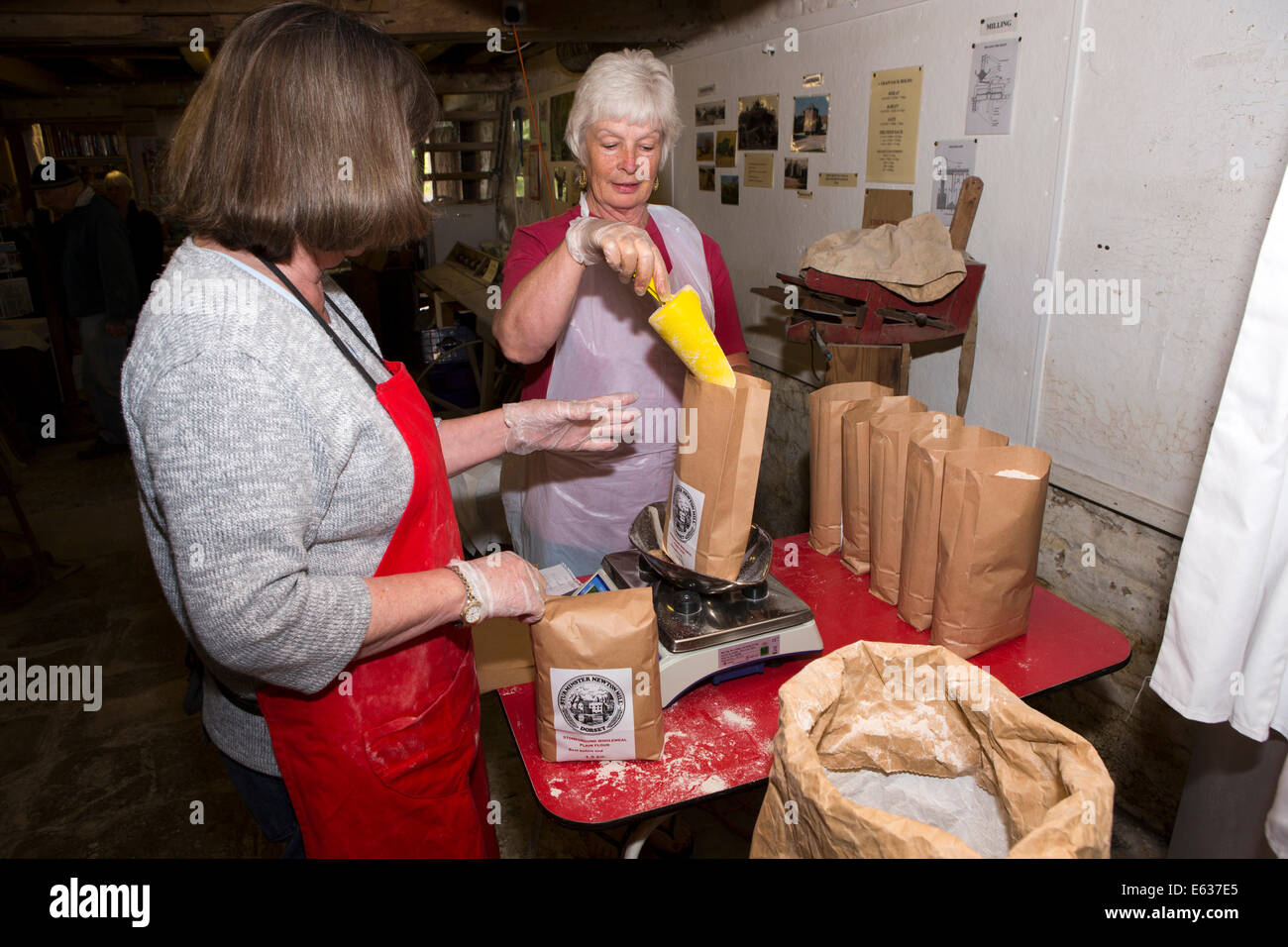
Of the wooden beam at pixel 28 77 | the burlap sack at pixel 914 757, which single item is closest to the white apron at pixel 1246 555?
the burlap sack at pixel 914 757

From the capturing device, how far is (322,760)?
3.85ft

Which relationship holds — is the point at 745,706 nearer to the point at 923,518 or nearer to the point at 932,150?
the point at 923,518

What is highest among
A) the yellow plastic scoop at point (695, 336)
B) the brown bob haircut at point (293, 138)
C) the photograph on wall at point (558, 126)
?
the photograph on wall at point (558, 126)

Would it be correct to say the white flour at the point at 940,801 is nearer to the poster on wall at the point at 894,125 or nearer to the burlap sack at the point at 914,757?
the burlap sack at the point at 914,757

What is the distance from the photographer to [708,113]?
3744 millimetres

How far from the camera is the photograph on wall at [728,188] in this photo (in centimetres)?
363

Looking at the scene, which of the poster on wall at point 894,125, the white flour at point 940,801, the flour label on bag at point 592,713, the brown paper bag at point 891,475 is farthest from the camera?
the poster on wall at point 894,125

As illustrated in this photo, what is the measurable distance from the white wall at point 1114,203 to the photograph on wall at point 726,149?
0.91m

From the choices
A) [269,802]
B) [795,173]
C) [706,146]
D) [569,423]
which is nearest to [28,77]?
[706,146]

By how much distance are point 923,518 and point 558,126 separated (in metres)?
5.28

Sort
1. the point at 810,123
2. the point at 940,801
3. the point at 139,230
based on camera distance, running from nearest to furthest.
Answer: the point at 940,801, the point at 810,123, the point at 139,230

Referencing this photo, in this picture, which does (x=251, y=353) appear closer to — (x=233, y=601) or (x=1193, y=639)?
(x=233, y=601)

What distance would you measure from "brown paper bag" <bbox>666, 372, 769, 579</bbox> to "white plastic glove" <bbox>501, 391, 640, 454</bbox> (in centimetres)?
29

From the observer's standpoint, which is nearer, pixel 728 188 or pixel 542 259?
pixel 542 259
